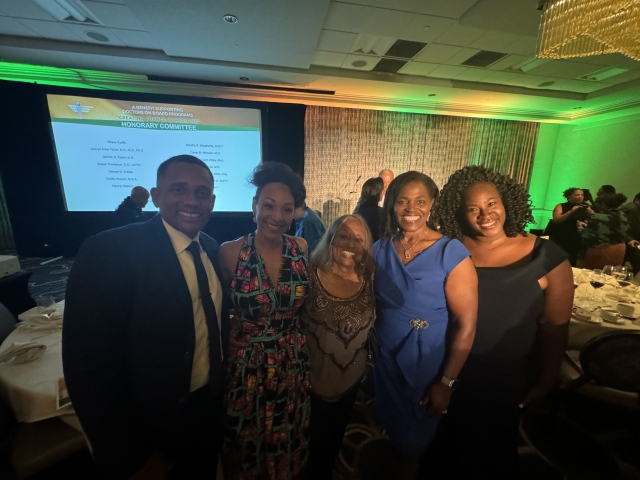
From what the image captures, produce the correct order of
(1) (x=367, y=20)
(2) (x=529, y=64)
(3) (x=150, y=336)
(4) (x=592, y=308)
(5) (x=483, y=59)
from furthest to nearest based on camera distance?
(2) (x=529, y=64), (5) (x=483, y=59), (1) (x=367, y=20), (4) (x=592, y=308), (3) (x=150, y=336)

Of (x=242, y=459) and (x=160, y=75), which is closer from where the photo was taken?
(x=242, y=459)

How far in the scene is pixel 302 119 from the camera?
564cm

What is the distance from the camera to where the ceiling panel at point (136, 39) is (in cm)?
337

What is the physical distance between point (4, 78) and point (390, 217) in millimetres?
7127

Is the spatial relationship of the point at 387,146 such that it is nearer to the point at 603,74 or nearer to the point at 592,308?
the point at 603,74

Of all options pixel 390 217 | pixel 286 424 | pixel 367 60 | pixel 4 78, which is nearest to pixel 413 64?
pixel 367 60

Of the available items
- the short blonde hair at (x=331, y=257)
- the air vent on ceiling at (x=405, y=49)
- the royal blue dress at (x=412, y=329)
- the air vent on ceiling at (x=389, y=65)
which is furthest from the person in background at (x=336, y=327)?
the air vent on ceiling at (x=389, y=65)

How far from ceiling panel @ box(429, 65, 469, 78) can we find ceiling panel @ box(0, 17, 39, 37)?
550 centimetres

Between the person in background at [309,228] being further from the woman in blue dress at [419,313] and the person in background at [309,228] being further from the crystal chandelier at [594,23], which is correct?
the crystal chandelier at [594,23]

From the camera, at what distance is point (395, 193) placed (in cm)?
132

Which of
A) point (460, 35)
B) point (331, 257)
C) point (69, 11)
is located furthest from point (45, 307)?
point (460, 35)

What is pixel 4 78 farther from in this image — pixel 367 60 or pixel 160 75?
pixel 367 60

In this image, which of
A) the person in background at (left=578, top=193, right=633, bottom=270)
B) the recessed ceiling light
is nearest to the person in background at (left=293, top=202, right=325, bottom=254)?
the person in background at (left=578, top=193, right=633, bottom=270)

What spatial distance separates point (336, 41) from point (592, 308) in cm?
391
